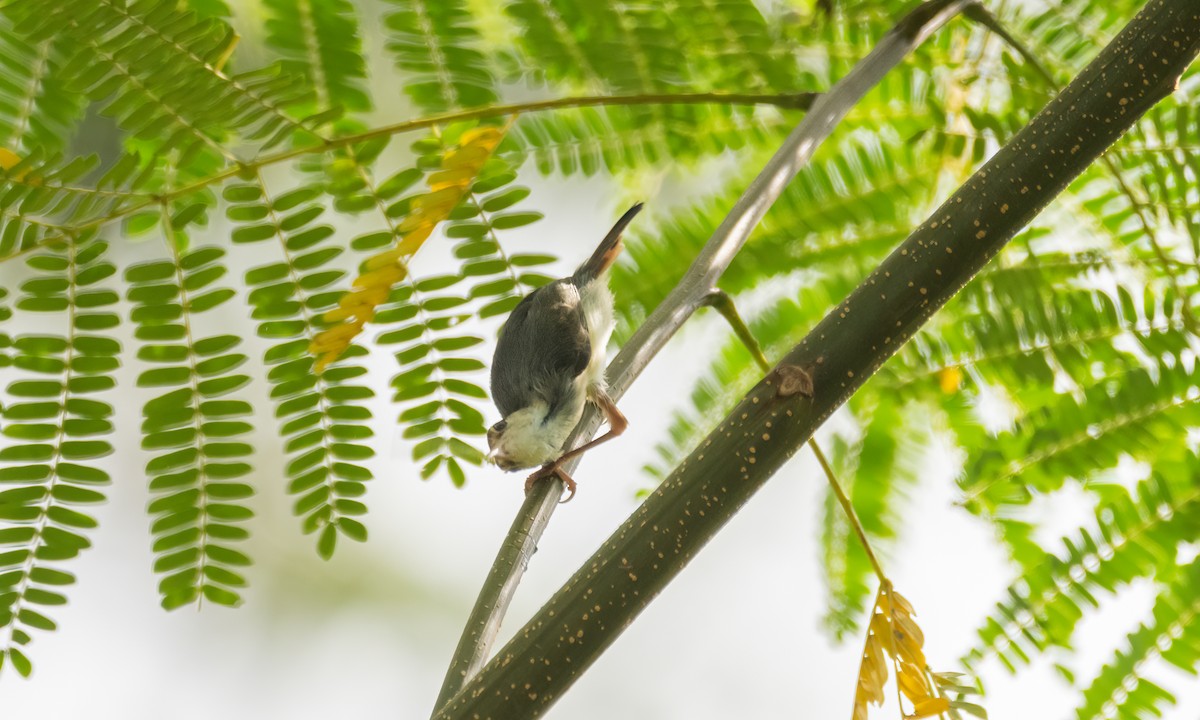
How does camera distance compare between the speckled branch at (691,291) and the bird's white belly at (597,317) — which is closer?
the speckled branch at (691,291)

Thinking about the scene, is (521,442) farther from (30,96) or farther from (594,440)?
(30,96)

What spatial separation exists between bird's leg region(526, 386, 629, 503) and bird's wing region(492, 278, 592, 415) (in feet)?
0.44

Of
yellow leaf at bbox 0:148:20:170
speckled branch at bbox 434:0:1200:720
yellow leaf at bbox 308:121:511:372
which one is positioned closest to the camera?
speckled branch at bbox 434:0:1200:720

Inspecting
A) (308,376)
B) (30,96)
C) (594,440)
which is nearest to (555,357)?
(594,440)

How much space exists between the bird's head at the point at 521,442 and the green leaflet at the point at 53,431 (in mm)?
491

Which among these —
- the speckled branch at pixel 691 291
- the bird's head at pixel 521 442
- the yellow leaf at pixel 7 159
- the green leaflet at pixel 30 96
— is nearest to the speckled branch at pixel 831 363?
the speckled branch at pixel 691 291

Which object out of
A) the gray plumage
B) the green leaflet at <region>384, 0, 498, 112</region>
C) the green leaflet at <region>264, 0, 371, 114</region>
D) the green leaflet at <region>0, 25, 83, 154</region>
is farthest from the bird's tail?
the green leaflet at <region>0, 25, 83, 154</region>

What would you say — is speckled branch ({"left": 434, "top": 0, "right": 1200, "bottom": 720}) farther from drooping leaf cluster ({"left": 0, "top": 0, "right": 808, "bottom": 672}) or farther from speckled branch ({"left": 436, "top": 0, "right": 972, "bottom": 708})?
drooping leaf cluster ({"left": 0, "top": 0, "right": 808, "bottom": 672})

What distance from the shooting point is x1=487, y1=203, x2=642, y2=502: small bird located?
1.50m

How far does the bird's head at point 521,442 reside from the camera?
4.72 ft

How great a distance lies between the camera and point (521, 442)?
57.1 inches

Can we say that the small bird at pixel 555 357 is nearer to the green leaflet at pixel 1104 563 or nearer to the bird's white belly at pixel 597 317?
the bird's white belly at pixel 597 317

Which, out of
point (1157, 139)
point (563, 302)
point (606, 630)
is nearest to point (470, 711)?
point (606, 630)

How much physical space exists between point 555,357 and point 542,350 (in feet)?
0.08
